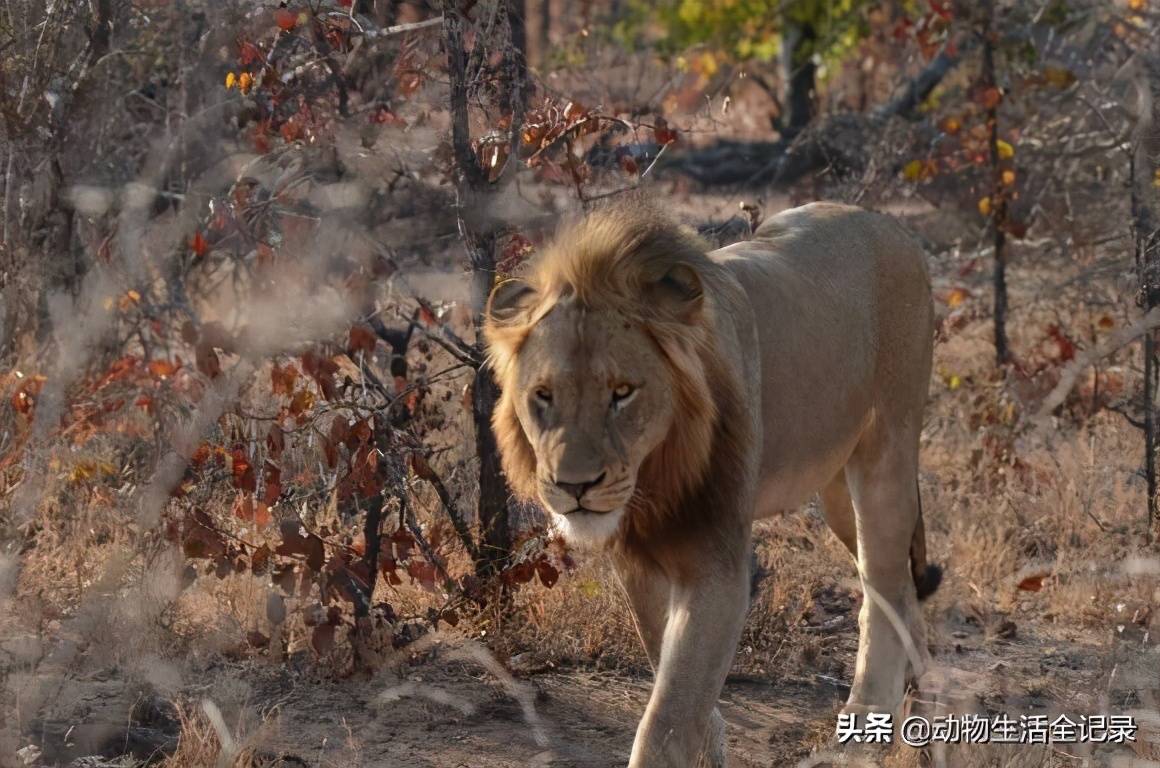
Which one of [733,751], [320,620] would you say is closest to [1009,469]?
[733,751]

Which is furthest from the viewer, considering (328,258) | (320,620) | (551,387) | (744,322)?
(328,258)

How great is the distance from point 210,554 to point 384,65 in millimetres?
2860

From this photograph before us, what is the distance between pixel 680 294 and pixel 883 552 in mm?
1489

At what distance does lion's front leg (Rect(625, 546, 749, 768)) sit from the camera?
3207mm

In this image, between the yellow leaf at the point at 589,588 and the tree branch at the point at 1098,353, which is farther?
the yellow leaf at the point at 589,588

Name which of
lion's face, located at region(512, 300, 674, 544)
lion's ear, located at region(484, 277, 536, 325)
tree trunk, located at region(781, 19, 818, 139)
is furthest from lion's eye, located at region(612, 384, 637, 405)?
tree trunk, located at region(781, 19, 818, 139)

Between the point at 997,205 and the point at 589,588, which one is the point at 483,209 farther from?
the point at 997,205

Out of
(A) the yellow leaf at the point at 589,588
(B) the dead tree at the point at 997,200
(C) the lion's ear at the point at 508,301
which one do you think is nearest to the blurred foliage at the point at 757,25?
(B) the dead tree at the point at 997,200

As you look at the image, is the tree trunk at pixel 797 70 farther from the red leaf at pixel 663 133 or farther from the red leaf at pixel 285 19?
the red leaf at pixel 285 19

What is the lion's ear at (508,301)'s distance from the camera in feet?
11.2

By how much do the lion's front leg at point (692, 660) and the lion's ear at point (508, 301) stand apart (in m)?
0.69

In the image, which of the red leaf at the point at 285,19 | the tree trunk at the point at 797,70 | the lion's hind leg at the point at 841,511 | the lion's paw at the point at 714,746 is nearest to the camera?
the lion's paw at the point at 714,746

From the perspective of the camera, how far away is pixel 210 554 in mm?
4281

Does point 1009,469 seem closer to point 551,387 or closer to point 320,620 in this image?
point 320,620
